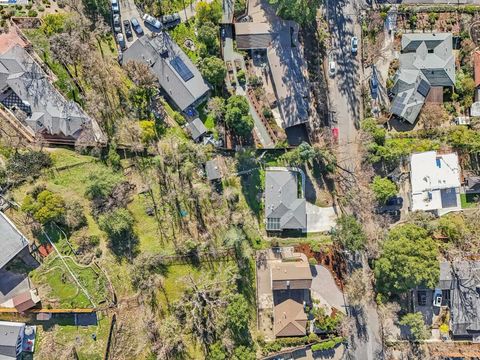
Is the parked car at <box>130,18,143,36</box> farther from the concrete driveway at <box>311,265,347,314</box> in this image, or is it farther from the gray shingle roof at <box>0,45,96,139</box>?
the concrete driveway at <box>311,265,347,314</box>

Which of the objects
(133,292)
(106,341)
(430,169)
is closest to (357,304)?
(430,169)

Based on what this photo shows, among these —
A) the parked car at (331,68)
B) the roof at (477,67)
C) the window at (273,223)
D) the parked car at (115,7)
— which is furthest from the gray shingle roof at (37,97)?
the roof at (477,67)

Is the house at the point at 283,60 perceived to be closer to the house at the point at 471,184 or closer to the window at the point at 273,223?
the window at the point at 273,223

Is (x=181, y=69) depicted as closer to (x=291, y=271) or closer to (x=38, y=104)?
(x=38, y=104)

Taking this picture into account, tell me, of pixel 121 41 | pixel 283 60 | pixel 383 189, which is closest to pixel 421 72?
pixel 383 189

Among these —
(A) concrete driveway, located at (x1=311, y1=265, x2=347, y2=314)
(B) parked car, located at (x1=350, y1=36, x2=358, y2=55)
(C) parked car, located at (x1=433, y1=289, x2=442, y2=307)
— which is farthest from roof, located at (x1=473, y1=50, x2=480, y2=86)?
(A) concrete driveway, located at (x1=311, y1=265, x2=347, y2=314)

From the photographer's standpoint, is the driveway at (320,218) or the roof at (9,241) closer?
the roof at (9,241)

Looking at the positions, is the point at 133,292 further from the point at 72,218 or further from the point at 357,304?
the point at 357,304
